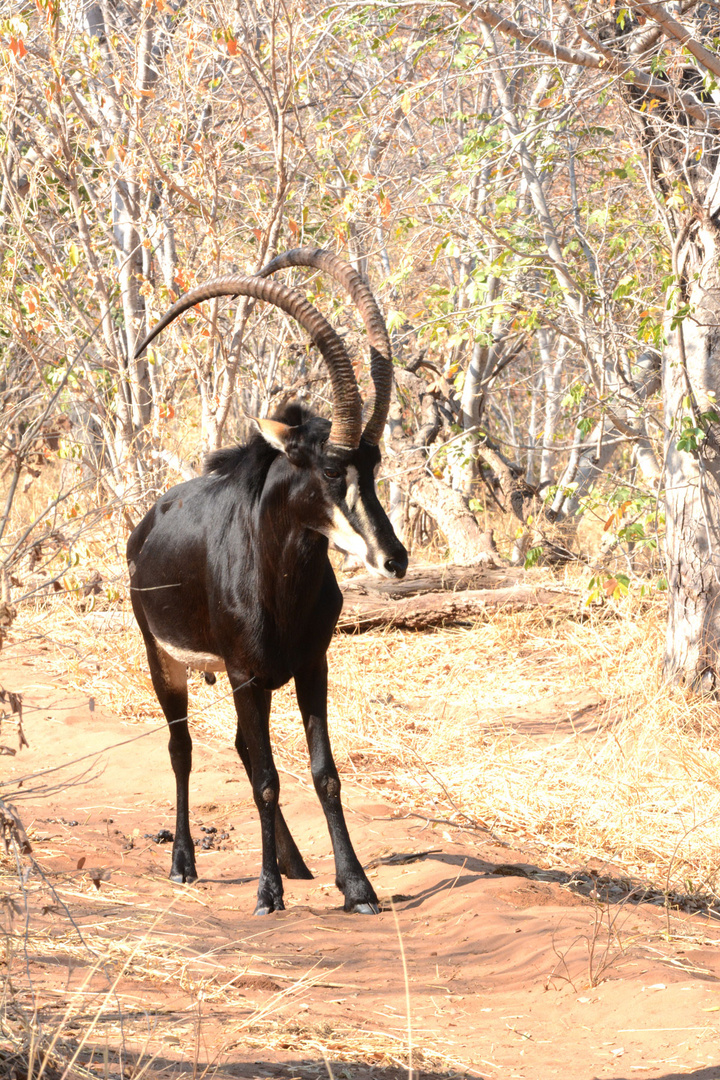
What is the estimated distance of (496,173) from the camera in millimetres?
9117

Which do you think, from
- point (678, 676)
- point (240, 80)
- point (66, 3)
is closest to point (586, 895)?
point (678, 676)

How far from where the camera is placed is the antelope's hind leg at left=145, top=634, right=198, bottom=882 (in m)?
5.20

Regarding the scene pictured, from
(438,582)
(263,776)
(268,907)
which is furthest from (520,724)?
(268,907)

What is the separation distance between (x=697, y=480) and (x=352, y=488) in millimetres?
3339

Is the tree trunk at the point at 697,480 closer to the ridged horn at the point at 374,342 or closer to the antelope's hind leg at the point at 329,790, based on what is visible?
the ridged horn at the point at 374,342

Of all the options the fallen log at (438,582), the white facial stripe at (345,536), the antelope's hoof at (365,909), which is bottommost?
the antelope's hoof at (365,909)

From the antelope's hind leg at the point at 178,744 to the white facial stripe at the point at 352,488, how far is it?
4.80 ft

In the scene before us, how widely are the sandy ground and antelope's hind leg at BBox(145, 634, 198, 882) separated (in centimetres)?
12

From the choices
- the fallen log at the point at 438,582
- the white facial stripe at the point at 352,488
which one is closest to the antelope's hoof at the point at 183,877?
the white facial stripe at the point at 352,488

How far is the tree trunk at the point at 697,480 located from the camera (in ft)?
22.6

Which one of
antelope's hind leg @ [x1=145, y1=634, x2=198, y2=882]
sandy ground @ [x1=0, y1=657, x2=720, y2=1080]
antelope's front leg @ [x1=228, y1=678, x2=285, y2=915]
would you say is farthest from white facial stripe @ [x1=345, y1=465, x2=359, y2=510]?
antelope's hind leg @ [x1=145, y1=634, x2=198, y2=882]

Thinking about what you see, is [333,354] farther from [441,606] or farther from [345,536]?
[441,606]

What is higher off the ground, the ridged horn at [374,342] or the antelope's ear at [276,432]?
the ridged horn at [374,342]

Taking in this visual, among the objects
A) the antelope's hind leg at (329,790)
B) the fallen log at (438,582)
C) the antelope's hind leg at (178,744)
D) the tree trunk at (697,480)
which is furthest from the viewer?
the fallen log at (438,582)
